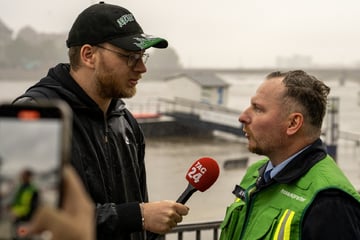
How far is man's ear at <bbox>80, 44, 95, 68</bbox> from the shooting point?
1210 millimetres

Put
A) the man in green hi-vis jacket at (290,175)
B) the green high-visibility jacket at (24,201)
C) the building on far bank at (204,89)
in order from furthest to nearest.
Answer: the building on far bank at (204,89)
the man in green hi-vis jacket at (290,175)
the green high-visibility jacket at (24,201)

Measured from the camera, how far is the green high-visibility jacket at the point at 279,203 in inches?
44.9

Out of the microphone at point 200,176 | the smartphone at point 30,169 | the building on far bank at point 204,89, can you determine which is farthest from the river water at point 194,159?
the smartphone at point 30,169

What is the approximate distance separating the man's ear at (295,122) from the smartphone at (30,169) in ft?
3.06

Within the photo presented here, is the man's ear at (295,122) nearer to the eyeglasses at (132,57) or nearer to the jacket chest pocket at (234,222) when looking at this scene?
the jacket chest pocket at (234,222)

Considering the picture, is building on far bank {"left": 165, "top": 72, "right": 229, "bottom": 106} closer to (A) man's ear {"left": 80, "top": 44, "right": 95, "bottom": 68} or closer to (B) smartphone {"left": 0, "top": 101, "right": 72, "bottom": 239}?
(A) man's ear {"left": 80, "top": 44, "right": 95, "bottom": 68}

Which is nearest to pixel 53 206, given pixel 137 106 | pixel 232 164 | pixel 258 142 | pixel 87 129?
pixel 87 129

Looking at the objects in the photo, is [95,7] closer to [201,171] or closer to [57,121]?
[201,171]

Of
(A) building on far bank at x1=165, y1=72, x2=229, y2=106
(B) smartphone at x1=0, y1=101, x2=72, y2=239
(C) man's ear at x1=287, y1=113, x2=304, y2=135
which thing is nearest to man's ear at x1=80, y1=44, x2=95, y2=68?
(C) man's ear at x1=287, y1=113, x2=304, y2=135

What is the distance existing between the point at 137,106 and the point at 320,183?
16.4 meters

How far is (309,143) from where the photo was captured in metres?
1.28

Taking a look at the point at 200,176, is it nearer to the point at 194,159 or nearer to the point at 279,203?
the point at 279,203

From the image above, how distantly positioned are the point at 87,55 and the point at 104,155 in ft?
0.75

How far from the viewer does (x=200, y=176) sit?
1353 millimetres
